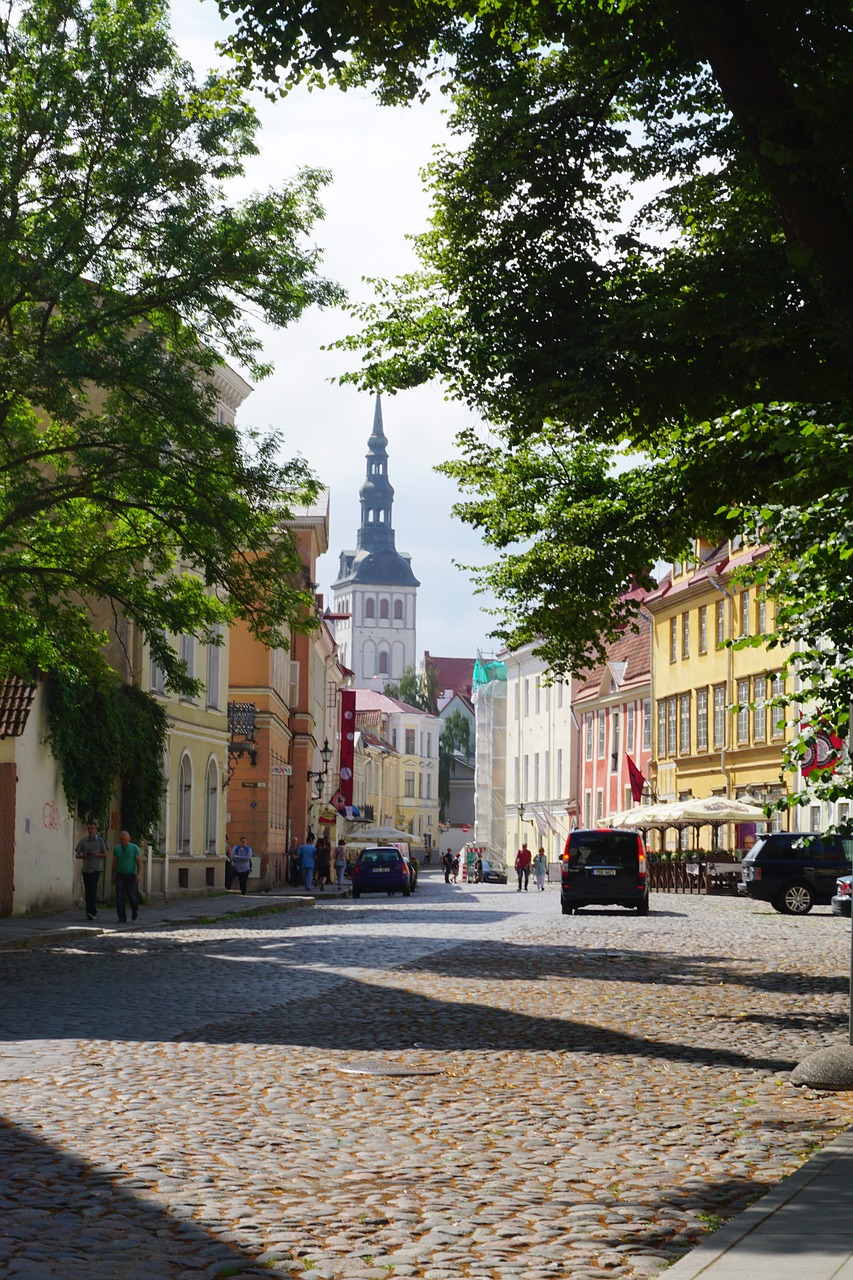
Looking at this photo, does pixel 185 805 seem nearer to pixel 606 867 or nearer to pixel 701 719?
pixel 606 867

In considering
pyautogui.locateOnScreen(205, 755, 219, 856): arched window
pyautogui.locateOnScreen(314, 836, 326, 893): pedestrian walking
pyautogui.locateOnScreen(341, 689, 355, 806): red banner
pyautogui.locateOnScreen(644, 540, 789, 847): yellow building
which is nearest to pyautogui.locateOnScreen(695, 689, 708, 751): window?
pyautogui.locateOnScreen(644, 540, 789, 847): yellow building

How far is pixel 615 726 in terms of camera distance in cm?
8706

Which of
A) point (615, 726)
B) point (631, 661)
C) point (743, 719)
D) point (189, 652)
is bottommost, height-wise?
point (743, 719)

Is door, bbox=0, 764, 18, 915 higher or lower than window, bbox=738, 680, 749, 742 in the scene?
lower

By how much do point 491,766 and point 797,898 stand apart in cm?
8211

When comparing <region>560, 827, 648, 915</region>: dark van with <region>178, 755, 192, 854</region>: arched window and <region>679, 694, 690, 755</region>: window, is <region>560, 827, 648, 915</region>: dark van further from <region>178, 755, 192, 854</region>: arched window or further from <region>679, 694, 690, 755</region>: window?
<region>679, 694, 690, 755</region>: window

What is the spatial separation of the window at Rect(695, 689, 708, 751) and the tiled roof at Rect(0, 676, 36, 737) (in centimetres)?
4001

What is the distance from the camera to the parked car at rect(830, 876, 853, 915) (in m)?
34.8

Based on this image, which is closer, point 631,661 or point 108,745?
point 108,745

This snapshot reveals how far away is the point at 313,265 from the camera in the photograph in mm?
25344

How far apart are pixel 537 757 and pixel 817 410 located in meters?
98.5

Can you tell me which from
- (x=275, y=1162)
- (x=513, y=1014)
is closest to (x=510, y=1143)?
(x=275, y=1162)

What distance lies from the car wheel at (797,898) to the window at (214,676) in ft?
57.9

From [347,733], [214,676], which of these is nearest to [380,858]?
[214,676]
